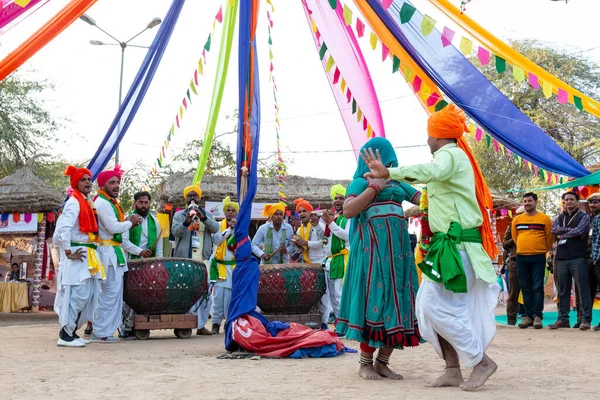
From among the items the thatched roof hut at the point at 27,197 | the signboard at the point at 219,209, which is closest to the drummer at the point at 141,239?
the thatched roof hut at the point at 27,197

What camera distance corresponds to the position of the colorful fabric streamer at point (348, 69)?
8.59 meters

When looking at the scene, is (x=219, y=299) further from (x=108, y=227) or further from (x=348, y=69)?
(x=348, y=69)

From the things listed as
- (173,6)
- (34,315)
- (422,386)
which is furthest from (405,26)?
(34,315)

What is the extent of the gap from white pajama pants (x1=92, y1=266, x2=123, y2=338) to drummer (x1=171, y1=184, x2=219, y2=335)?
4.09 feet

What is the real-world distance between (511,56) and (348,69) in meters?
2.67

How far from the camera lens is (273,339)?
21.5 feet

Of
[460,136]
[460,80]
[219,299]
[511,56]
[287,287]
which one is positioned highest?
[511,56]

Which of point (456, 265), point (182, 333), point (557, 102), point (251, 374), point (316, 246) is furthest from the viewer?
point (557, 102)

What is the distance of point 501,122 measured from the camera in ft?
22.9

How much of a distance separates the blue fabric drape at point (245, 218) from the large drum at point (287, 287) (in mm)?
1500

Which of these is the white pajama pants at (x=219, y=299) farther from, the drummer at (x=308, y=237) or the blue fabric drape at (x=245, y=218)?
the blue fabric drape at (x=245, y=218)

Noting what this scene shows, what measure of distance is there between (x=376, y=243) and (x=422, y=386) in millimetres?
1010

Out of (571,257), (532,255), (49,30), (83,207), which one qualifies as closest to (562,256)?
(571,257)

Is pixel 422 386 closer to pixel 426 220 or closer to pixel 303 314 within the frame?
pixel 426 220
